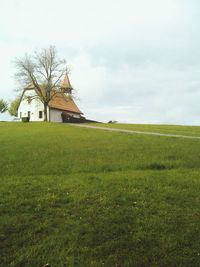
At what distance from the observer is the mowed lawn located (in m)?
5.77

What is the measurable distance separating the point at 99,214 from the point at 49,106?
213 ft

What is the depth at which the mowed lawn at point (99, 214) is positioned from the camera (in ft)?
18.9

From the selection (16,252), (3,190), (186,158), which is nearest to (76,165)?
(3,190)

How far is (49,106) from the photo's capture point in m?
71.2

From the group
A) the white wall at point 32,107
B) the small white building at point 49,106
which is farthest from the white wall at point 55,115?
the white wall at point 32,107

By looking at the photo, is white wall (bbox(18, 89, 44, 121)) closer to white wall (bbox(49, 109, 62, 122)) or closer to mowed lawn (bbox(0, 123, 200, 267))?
white wall (bbox(49, 109, 62, 122))

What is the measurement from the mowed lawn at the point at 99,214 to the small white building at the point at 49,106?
2238 inches

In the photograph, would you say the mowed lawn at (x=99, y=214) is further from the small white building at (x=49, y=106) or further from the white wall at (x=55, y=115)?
the white wall at (x=55, y=115)

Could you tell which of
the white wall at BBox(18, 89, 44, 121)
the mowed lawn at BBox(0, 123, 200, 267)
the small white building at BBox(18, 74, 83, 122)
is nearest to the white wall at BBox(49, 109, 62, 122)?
the small white building at BBox(18, 74, 83, 122)

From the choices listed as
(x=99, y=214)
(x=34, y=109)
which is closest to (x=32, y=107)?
(x=34, y=109)

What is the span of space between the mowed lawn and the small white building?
56852 millimetres

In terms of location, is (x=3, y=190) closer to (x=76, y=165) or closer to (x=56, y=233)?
(x=56, y=233)

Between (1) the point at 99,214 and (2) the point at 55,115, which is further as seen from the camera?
(2) the point at 55,115

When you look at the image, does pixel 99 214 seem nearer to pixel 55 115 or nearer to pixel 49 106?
pixel 49 106
